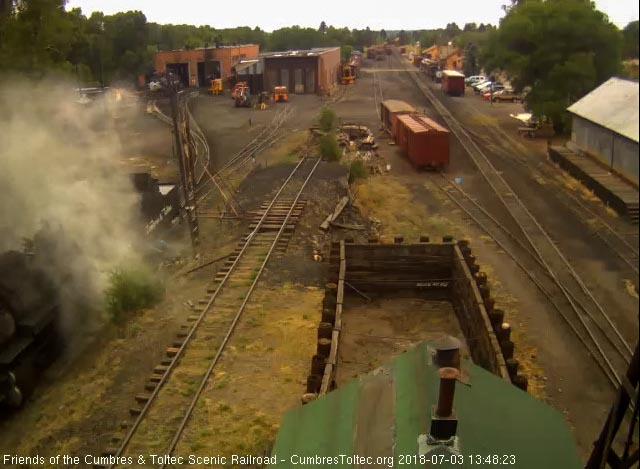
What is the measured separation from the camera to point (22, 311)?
976cm

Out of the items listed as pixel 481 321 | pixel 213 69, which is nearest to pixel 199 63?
pixel 213 69

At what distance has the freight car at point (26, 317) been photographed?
9.31 m

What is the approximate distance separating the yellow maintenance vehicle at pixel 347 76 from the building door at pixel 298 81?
11.4 meters

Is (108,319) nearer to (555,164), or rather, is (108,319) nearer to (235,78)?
(555,164)

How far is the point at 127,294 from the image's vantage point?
472 inches

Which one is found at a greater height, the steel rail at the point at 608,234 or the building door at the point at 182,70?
the building door at the point at 182,70

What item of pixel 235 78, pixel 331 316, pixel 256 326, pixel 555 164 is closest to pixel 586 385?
pixel 331 316

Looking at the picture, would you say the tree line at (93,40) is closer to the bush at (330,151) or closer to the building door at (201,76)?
the building door at (201,76)

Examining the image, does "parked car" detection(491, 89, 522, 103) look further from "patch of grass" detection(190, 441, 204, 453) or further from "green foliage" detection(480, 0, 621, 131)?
"patch of grass" detection(190, 441, 204, 453)

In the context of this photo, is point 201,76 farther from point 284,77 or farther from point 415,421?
point 415,421

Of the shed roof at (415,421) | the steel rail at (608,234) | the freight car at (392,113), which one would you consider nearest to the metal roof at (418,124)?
the freight car at (392,113)

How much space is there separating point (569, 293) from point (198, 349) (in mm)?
7871

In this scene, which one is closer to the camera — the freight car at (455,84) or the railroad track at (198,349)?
the railroad track at (198,349)

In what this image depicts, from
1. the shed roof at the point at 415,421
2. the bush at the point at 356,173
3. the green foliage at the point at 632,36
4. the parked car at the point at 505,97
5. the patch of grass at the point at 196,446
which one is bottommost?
the patch of grass at the point at 196,446
